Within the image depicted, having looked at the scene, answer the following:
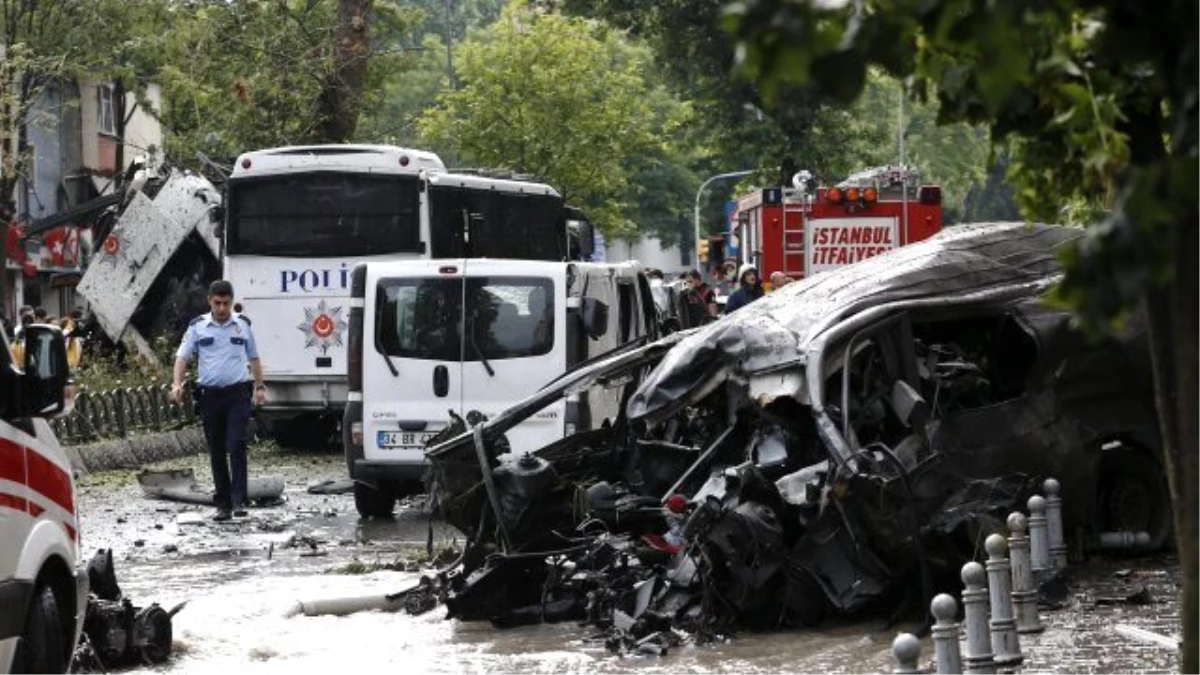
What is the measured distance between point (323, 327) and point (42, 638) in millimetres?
16460

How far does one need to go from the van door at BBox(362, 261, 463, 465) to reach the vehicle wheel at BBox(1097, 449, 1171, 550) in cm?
637

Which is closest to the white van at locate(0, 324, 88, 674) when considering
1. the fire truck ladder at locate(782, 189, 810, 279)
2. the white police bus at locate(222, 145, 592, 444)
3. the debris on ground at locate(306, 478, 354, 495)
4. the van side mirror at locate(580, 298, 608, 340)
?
the van side mirror at locate(580, 298, 608, 340)

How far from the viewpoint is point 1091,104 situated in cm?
470

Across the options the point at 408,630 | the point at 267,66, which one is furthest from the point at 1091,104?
the point at 267,66

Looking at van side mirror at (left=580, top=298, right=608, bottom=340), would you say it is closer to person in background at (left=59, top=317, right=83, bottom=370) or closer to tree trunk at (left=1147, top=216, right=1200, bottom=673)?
person in background at (left=59, top=317, right=83, bottom=370)

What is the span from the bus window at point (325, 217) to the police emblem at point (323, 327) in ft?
2.13

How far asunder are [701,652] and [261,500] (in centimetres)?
946

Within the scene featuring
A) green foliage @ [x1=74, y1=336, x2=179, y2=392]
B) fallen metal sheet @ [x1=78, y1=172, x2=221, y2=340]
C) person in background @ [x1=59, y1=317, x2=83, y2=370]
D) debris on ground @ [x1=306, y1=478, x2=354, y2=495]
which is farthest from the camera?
fallen metal sheet @ [x1=78, y1=172, x2=221, y2=340]

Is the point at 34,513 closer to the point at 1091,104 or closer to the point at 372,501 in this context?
the point at 1091,104

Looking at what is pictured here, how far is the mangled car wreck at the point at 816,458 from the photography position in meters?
10.8

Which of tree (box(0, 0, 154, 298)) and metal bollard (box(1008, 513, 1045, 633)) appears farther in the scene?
tree (box(0, 0, 154, 298))

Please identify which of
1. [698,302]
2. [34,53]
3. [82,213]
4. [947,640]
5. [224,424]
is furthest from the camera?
[34,53]

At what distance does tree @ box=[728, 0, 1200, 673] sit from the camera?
3.36 meters

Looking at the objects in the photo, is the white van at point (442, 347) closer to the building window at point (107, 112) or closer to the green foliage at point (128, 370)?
the green foliage at point (128, 370)
